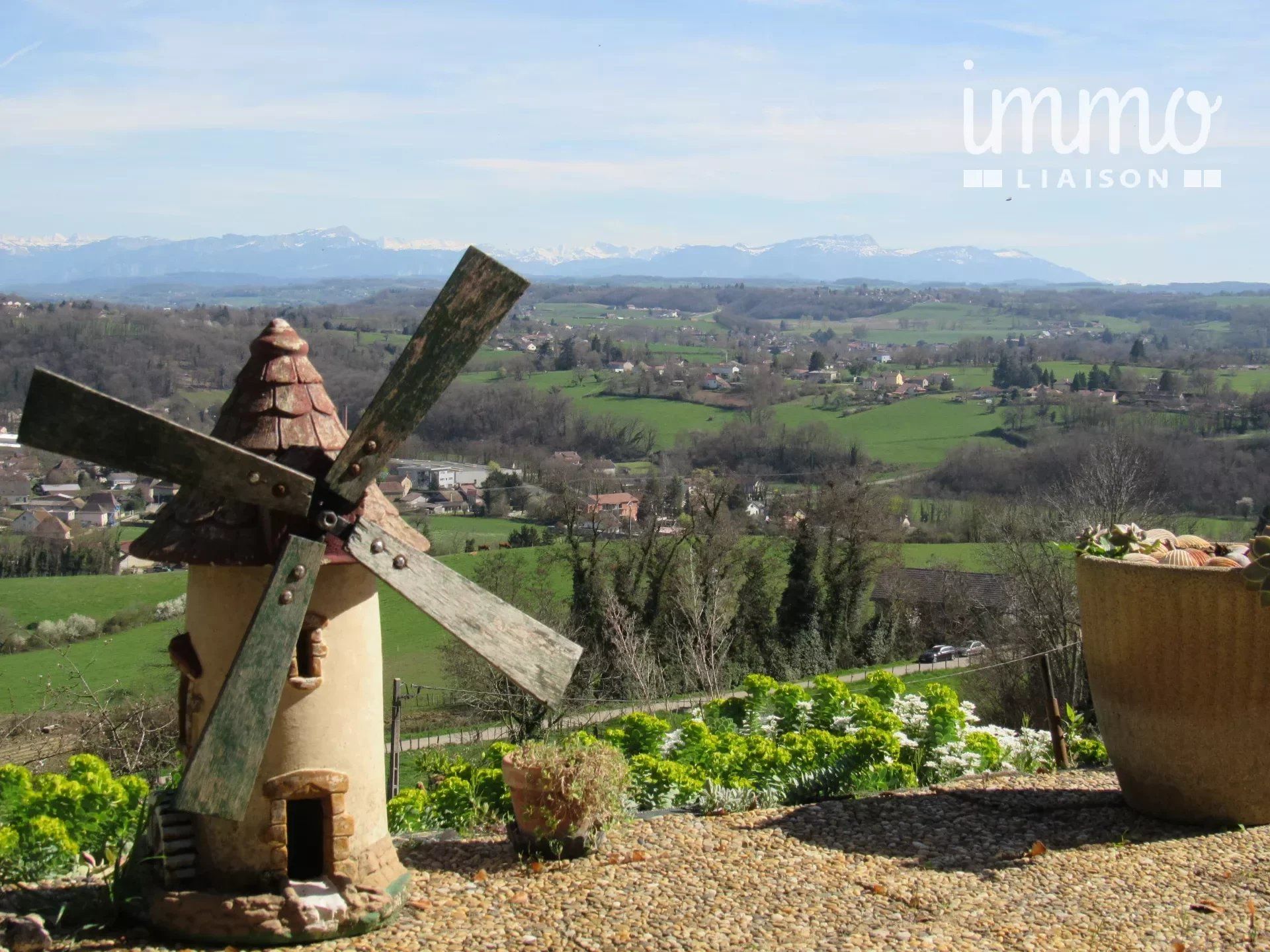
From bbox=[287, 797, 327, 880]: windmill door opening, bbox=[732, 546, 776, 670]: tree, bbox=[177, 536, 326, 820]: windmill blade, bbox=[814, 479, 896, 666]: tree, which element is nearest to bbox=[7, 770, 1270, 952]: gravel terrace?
bbox=[287, 797, 327, 880]: windmill door opening

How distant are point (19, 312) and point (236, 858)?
76190 millimetres

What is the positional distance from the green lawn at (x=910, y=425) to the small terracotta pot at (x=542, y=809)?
52828 millimetres

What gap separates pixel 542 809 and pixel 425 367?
2771mm

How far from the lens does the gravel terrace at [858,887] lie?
592 cm

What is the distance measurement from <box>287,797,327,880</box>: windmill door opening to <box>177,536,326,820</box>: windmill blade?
0.89m

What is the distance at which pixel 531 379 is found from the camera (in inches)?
3184

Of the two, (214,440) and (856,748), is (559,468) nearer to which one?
(856,748)

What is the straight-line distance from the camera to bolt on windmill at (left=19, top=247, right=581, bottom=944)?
17.7ft

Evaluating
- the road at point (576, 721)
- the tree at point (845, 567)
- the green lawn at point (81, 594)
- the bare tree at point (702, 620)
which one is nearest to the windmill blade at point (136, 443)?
the road at point (576, 721)

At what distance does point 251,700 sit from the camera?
208 inches

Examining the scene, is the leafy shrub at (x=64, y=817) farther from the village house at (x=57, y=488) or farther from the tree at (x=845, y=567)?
the village house at (x=57, y=488)

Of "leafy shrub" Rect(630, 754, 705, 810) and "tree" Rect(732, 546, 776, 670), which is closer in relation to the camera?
"leafy shrub" Rect(630, 754, 705, 810)

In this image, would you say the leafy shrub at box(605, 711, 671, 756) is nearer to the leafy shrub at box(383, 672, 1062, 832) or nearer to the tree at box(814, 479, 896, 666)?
the leafy shrub at box(383, 672, 1062, 832)

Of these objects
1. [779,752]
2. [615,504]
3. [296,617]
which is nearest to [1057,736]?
[779,752]
